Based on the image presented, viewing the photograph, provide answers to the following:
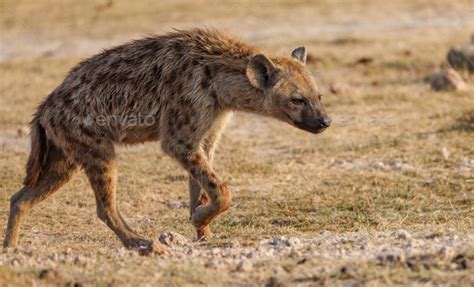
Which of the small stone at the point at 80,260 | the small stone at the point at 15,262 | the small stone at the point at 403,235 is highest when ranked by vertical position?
the small stone at the point at 15,262

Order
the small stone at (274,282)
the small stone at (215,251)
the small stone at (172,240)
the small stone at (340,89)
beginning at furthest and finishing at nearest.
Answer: the small stone at (340,89) → the small stone at (172,240) → the small stone at (215,251) → the small stone at (274,282)

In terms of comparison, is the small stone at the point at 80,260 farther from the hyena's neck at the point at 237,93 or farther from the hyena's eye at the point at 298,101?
the hyena's eye at the point at 298,101

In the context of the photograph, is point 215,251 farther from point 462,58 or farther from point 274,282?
point 462,58

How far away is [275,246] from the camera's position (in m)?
5.96

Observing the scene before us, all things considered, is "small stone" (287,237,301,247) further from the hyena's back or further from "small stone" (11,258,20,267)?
"small stone" (11,258,20,267)

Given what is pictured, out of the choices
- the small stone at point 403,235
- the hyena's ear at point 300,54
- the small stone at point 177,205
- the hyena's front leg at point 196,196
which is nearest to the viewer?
the small stone at point 403,235

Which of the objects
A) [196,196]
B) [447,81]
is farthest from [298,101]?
[447,81]

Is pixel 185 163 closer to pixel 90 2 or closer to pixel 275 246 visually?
pixel 275 246

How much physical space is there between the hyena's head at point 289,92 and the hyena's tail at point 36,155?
4.90ft

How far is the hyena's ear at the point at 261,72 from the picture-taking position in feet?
22.0

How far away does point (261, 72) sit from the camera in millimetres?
6777

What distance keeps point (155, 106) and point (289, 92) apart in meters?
0.92

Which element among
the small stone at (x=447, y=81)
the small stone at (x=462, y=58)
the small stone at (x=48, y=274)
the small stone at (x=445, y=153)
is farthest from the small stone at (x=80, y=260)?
the small stone at (x=462, y=58)

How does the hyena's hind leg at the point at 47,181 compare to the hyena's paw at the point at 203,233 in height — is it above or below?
above
